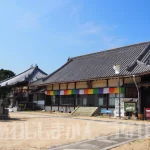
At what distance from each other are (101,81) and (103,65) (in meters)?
2.58

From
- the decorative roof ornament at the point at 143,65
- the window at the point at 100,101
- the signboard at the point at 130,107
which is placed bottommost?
the signboard at the point at 130,107

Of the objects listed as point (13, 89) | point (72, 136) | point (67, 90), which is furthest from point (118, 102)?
point (13, 89)

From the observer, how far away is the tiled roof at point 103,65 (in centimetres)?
2217

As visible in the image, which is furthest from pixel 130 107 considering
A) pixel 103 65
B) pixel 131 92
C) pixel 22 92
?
pixel 22 92

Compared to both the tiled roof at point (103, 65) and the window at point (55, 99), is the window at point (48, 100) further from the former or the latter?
the tiled roof at point (103, 65)

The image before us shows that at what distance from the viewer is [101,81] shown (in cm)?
2369

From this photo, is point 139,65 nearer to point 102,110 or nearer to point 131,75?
point 131,75

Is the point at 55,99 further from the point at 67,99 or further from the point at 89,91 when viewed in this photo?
the point at 89,91

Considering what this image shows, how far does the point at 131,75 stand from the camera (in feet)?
64.1

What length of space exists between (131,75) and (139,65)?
197cm

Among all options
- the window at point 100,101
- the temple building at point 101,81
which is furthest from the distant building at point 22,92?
the window at point 100,101

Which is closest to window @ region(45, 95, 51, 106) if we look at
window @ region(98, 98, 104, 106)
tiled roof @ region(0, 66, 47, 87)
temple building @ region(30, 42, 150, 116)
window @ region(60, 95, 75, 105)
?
temple building @ region(30, 42, 150, 116)

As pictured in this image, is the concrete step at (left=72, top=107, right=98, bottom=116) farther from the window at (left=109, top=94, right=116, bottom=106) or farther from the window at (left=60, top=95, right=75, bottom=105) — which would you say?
the window at (left=60, top=95, right=75, bottom=105)

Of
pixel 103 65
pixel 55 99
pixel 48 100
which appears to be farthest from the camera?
pixel 48 100
